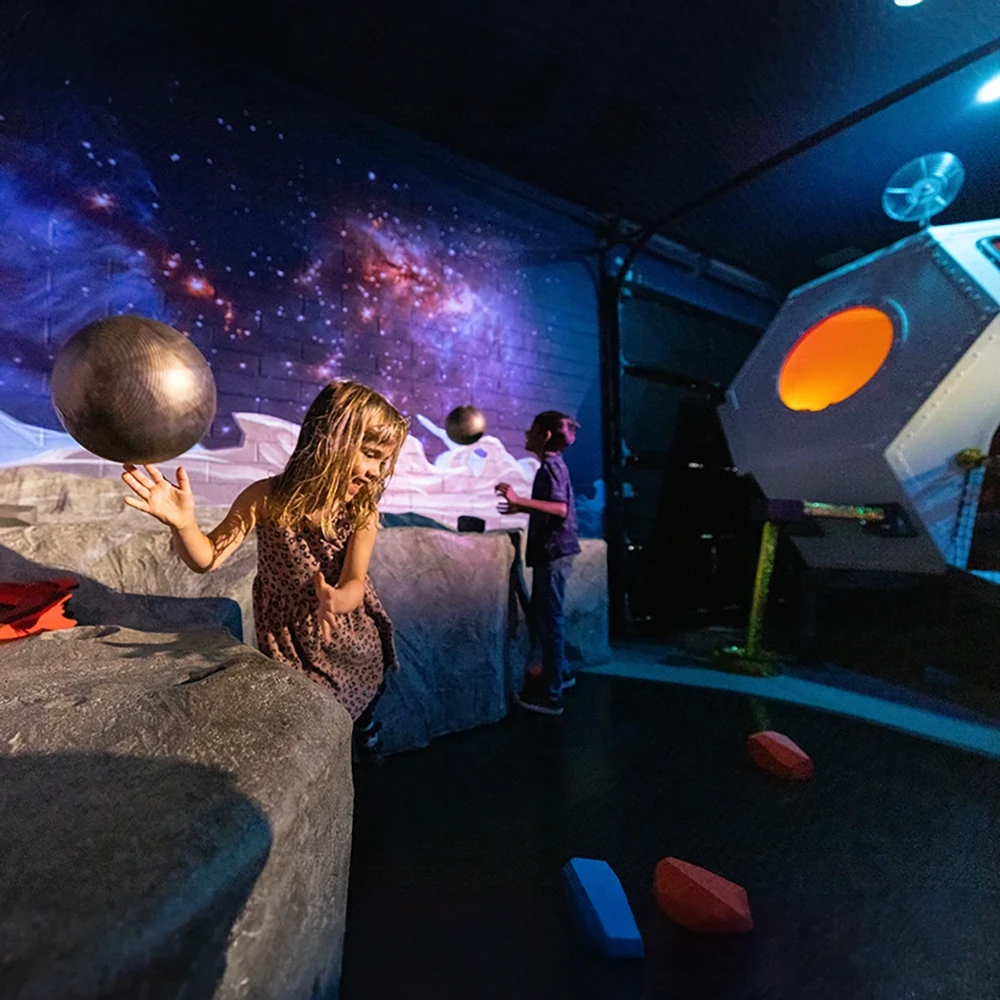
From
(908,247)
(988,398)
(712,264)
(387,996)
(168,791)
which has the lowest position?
(387,996)

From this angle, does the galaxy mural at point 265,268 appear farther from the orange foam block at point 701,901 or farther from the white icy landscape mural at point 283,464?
the orange foam block at point 701,901

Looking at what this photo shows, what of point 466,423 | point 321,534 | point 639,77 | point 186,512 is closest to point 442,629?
point 466,423

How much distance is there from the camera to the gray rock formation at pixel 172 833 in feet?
1.76

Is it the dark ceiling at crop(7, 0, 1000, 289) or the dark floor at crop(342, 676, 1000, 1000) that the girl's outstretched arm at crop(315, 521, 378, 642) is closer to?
the dark floor at crop(342, 676, 1000, 1000)

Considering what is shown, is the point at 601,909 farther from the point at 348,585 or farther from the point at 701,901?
A: the point at 348,585

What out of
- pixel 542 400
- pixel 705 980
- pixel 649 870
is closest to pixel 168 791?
pixel 705 980

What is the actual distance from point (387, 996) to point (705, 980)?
62 centimetres

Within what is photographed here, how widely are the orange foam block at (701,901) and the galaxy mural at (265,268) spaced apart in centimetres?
247

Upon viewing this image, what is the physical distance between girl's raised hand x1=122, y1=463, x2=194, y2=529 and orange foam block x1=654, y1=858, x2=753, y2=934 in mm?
1411

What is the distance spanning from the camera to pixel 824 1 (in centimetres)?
267

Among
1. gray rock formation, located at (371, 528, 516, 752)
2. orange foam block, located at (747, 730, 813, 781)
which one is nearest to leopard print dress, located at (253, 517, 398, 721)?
gray rock formation, located at (371, 528, 516, 752)

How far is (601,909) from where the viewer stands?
1240mm

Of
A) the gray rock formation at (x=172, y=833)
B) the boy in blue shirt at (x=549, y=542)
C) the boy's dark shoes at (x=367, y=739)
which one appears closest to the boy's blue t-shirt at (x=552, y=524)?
the boy in blue shirt at (x=549, y=542)

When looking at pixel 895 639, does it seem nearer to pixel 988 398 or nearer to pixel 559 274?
pixel 988 398
